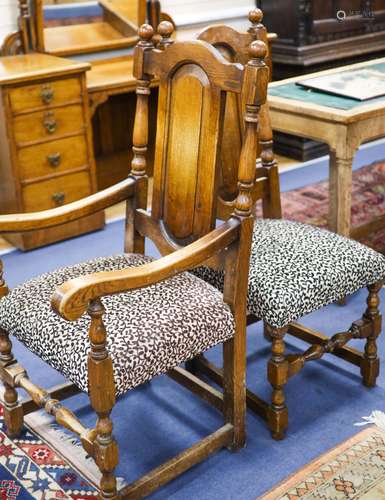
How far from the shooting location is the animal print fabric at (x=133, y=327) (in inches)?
75.9

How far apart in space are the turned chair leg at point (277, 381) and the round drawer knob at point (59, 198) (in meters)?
2.02

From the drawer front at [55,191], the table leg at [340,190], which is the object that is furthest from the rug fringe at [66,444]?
the drawer front at [55,191]

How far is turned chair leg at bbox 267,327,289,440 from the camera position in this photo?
89.7 inches

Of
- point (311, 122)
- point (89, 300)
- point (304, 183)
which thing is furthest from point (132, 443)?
point (304, 183)

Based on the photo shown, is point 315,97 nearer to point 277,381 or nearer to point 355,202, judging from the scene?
point 355,202

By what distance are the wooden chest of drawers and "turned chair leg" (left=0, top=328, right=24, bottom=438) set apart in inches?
63.3

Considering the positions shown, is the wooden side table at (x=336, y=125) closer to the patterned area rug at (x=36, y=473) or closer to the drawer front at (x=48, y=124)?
the drawer front at (x=48, y=124)

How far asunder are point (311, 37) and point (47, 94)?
7.57 feet

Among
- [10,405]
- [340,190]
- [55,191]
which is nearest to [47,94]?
[55,191]

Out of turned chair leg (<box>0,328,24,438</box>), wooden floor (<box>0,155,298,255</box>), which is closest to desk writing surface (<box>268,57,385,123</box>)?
wooden floor (<box>0,155,298,255</box>)

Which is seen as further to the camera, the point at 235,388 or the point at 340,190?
the point at 340,190

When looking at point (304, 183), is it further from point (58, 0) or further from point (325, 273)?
point (325, 273)

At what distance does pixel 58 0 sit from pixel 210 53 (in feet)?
8.50

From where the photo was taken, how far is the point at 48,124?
3877 millimetres
